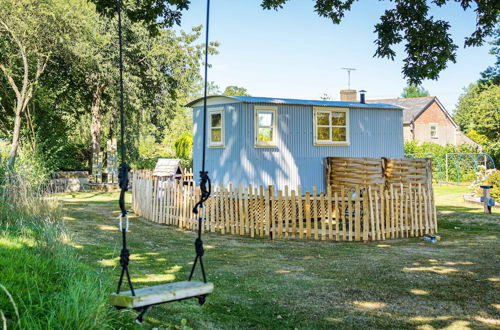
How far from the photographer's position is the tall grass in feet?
13.2

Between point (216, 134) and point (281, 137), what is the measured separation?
2106 millimetres

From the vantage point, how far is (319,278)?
7.17 m

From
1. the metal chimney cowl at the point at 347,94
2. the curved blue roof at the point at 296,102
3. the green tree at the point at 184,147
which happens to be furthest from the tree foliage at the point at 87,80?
the curved blue roof at the point at 296,102

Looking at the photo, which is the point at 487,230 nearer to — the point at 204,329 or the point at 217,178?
the point at 217,178

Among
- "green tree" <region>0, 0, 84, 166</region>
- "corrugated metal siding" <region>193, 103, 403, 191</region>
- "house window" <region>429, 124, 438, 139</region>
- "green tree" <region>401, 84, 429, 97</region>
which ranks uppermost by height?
"green tree" <region>401, 84, 429, 97</region>

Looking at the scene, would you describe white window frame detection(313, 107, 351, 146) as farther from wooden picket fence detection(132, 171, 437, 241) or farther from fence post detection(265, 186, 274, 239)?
fence post detection(265, 186, 274, 239)

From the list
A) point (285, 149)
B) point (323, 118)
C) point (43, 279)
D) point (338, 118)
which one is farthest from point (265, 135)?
point (43, 279)

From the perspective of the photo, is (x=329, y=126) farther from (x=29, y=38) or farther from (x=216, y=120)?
(x=29, y=38)

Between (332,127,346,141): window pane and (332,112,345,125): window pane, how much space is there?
21 cm

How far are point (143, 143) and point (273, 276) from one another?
30.1 metres

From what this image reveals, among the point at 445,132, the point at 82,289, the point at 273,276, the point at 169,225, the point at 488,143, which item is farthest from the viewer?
the point at 445,132

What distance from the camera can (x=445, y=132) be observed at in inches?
1914

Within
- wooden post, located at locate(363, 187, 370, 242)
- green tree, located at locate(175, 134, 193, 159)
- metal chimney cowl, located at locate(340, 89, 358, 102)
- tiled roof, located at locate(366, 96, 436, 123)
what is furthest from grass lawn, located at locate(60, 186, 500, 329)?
tiled roof, located at locate(366, 96, 436, 123)

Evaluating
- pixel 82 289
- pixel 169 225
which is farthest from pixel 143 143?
pixel 82 289
